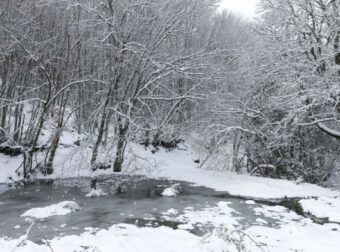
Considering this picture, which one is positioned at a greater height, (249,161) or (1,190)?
(249,161)

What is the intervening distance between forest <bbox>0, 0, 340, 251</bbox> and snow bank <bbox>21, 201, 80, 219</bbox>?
399 centimetres

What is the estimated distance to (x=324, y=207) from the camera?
37.7 feet

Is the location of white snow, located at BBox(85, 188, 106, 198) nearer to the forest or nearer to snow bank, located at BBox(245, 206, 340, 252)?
the forest

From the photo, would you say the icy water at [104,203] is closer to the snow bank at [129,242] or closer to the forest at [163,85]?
the snow bank at [129,242]

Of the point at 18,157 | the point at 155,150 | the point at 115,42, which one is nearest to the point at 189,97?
the point at 115,42

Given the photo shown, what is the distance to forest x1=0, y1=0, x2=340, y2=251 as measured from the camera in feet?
52.3

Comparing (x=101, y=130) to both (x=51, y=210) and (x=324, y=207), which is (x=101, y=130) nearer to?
(x=51, y=210)

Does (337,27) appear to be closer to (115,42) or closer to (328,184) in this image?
(328,184)

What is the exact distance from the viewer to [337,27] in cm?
1458

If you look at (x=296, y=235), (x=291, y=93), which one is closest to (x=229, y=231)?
(x=296, y=235)

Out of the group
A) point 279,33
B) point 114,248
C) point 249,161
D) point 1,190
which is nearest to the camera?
point 114,248

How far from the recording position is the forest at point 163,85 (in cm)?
1595

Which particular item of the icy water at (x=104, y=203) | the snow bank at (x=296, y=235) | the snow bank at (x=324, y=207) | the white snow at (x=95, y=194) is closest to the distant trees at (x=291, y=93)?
the snow bank at (x=324, y=207)

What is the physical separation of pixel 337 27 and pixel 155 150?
1308 cm
